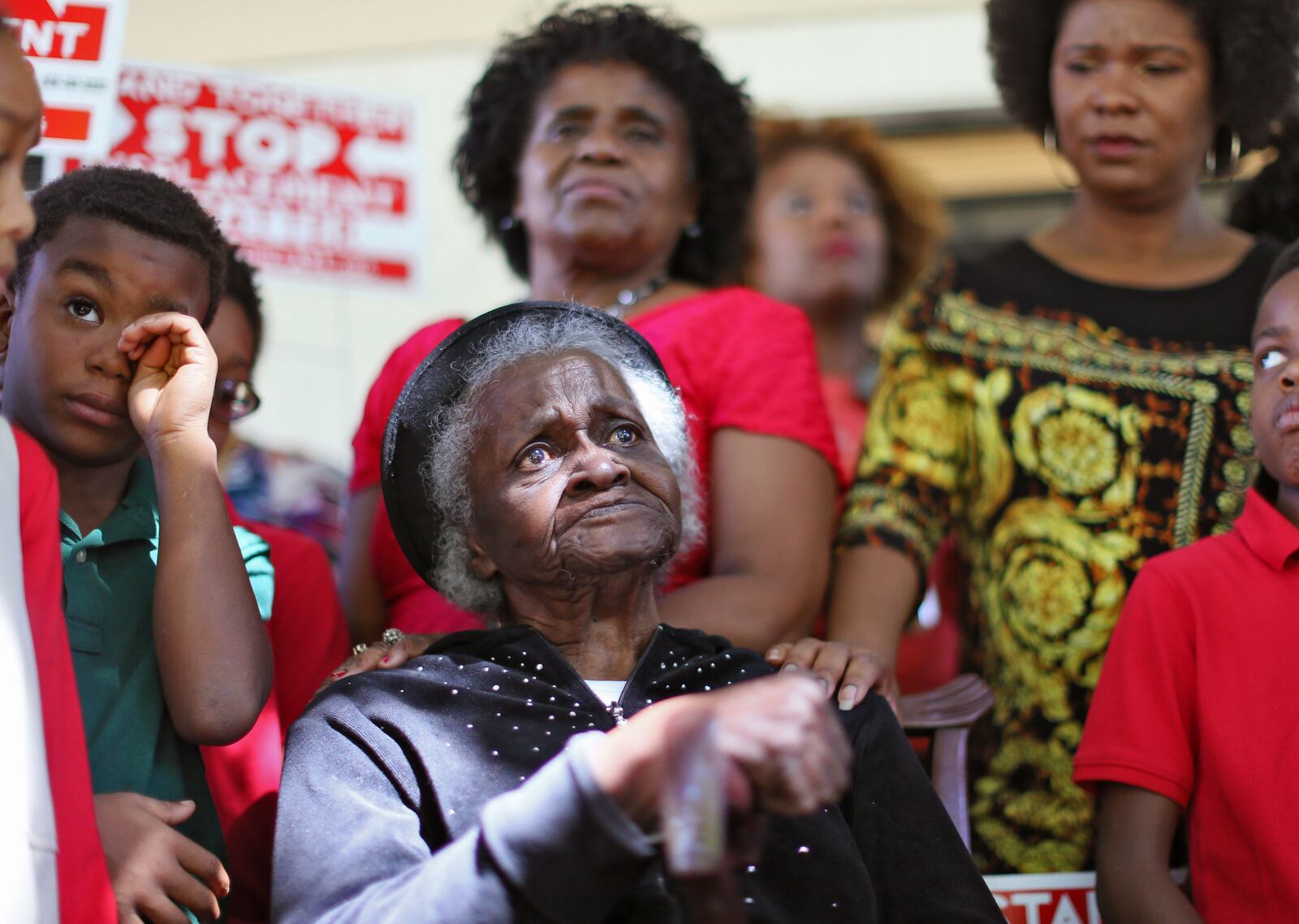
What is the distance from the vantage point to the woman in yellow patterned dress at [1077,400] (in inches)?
115

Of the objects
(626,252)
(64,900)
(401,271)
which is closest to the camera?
(64,900)

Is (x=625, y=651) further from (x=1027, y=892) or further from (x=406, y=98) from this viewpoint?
(x=406, y=98)

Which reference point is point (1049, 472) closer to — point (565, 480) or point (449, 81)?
point (565, 480)

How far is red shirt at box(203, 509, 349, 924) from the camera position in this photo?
97.3 inches

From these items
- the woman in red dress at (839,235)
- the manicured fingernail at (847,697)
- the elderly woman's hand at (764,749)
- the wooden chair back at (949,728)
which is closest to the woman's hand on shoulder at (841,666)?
the manicured fingernail at (847,697)

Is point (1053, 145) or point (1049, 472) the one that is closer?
point (1049, 472)

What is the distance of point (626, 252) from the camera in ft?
10.9

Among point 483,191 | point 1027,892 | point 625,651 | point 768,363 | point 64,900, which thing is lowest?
point 1027,892

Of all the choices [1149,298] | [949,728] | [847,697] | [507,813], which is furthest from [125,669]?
[1149,298]

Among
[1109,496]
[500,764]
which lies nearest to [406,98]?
[1109,496]

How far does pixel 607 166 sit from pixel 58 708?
1.78 metres

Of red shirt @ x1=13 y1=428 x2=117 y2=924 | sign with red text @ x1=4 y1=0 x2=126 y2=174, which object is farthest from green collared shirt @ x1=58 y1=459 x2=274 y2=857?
sign with red text @ x1=4 y1=0 x2=126 y2=174

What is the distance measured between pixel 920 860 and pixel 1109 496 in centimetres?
106

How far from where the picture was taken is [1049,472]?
301 centimetres
